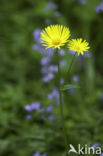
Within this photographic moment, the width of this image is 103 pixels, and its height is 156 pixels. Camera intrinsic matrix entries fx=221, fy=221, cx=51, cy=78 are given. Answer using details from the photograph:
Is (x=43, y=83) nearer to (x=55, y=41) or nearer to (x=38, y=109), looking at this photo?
(x=38, y=109)

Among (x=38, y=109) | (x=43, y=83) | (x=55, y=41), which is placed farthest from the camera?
(x=43, y=83)

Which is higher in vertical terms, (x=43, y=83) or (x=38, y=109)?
(x=43, y=83)

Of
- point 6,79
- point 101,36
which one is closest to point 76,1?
point 101,36

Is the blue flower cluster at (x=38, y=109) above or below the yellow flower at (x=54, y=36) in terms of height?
below

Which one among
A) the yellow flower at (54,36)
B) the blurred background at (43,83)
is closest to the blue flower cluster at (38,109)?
the blurred background at (43,83)

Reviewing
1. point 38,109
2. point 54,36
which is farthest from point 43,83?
point 54,36

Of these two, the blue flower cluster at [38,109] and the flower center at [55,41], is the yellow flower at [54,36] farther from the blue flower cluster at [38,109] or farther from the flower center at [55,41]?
the blue flower cluster at [38,109]

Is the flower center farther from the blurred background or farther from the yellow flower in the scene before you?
the blurred background

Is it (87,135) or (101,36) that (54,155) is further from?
(101,36)
